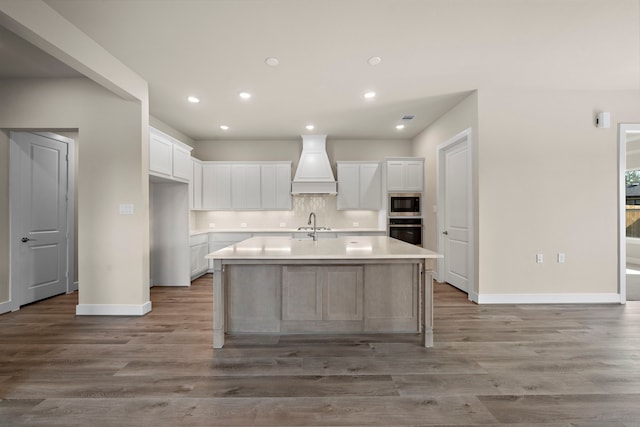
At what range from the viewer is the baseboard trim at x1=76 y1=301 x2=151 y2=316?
3604 millimetres

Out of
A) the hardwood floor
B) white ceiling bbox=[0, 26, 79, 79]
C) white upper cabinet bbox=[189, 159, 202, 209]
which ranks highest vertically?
white ceiling bbox=[0, 26, 79, 79]

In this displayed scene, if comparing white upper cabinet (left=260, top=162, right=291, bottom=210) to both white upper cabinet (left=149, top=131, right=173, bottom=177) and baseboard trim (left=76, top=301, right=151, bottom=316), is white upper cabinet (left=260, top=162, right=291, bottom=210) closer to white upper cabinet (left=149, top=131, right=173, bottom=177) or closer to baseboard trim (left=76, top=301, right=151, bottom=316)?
white upper cabinet (left=149, top=131, right=173, bottom=177)

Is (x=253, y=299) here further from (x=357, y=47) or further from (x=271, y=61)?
(x=357, y=47)

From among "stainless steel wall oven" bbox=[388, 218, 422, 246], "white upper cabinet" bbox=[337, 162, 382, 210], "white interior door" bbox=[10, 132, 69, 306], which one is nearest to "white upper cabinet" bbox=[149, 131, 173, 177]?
"white interior door" bbox=[10, 132, 69, 306]

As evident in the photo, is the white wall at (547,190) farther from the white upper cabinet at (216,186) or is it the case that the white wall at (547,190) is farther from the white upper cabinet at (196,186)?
the white upper cabinet at (196,186)

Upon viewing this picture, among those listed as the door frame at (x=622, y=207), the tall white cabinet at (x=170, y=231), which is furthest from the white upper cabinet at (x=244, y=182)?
the door frame at (x=622, y=207)

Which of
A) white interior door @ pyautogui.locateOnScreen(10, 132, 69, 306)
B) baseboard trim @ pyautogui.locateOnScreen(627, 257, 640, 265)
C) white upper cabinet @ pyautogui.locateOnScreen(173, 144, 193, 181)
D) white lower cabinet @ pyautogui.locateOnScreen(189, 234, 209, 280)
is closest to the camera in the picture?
white interior door @ pyautogui.locateOnScreen(10, 132, 69, 306)

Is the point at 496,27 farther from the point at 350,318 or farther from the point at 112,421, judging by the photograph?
the point at 112,421

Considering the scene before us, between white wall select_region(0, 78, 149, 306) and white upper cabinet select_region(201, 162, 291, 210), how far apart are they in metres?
2.64

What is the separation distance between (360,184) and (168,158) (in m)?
3.62

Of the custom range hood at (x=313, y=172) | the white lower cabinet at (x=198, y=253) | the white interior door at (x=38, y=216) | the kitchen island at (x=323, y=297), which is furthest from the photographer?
the custom range hood at (x=313, y=172)

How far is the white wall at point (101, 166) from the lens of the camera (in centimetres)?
360

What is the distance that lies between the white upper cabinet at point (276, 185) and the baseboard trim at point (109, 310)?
3.20m

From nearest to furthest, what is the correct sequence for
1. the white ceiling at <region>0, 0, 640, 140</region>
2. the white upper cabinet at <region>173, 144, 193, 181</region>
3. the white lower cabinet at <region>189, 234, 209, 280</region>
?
the white ceiling at <region>0, 0, 640, 140</region> → the white upper cabinet at <region>173, 144, 193, 181</region> → the white lower cabinet at <region>189, 234, 209, 280</region>
